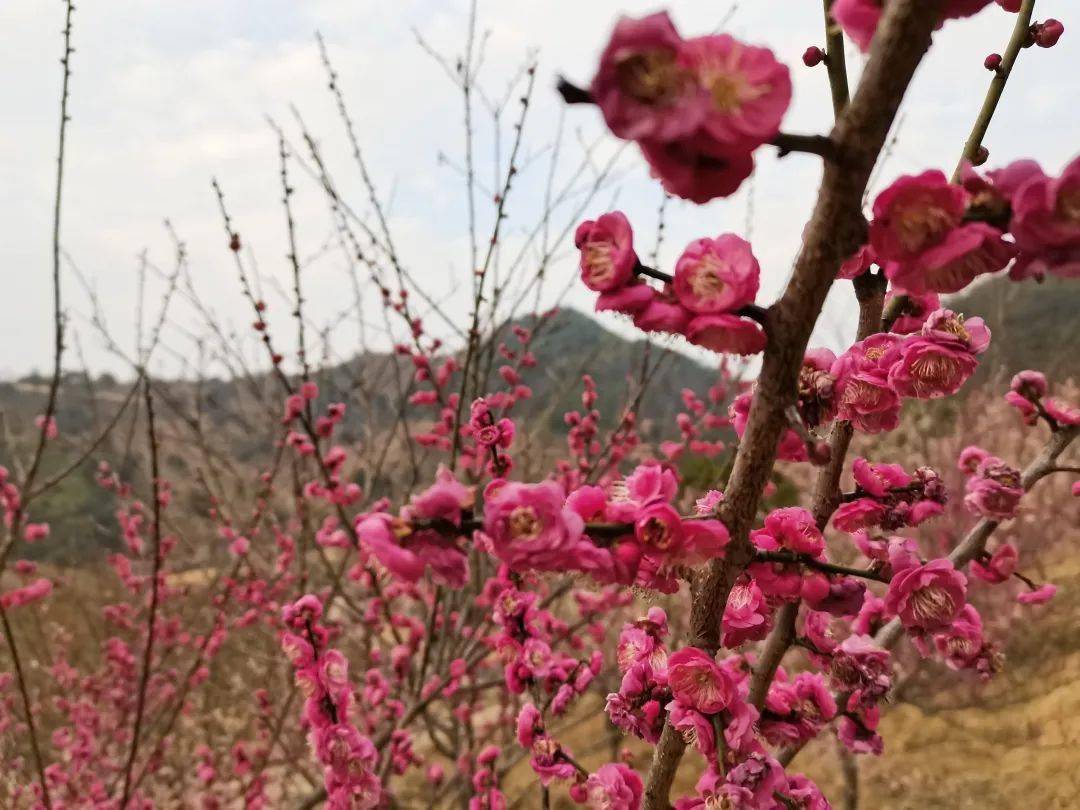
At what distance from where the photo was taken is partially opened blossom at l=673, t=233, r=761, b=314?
724 mm

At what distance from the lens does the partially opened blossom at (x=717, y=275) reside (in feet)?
2.37

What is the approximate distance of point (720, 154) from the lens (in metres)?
0.59

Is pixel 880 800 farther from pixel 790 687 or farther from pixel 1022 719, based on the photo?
pixel 790 687

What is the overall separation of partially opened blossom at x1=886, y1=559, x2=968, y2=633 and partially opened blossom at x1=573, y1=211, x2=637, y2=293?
621 mm

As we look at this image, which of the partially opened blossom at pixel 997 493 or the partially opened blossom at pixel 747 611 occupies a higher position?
the partially opened blossom at pixel 997 493

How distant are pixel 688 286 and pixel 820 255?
5.3 inches

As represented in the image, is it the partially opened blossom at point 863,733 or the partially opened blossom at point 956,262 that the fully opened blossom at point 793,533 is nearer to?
the partially opened blossom at point 956,262

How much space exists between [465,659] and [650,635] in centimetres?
198

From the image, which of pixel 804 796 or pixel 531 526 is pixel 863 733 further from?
pixel 531 526

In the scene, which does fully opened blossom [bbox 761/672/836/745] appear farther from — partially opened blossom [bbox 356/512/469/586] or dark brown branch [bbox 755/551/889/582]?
partially opened blossom [bbox 356/512/469/586]

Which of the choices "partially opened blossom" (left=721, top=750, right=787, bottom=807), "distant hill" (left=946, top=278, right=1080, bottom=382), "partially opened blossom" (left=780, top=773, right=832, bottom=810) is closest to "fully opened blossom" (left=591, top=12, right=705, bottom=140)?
"partially opened blossom" (left=721, top=750, right=787, bottom=807)

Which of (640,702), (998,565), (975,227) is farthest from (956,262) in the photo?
(998,565)

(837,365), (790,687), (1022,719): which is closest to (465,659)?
(790,687)

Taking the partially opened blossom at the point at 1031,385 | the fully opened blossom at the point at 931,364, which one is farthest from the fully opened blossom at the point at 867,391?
the partially opened blossom at the point at 1031,385
